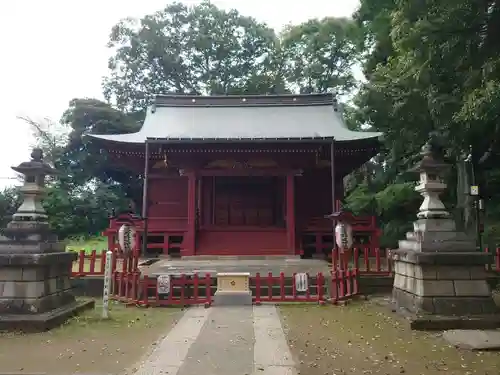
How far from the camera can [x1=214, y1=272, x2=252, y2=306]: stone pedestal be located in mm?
9008

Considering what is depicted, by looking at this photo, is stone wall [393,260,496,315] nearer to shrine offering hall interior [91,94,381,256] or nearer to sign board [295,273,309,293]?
sign board [295,273,309,293]

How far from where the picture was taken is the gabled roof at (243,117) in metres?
18.8

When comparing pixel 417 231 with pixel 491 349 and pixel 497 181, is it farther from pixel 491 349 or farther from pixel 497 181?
pixel 497 181

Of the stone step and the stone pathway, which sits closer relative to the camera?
the stone pathway

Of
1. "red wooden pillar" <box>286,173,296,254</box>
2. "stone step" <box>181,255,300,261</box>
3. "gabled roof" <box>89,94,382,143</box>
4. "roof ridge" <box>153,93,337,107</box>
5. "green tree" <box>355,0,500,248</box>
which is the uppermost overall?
"roof ridge" <box>153,93,337,107</box>

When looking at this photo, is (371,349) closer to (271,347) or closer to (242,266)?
(271,347)

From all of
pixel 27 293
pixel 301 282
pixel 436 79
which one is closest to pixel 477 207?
pixel 436 79

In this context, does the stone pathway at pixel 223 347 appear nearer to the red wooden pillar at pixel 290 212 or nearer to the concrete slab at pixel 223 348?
the concrete slab at pixel 223 348

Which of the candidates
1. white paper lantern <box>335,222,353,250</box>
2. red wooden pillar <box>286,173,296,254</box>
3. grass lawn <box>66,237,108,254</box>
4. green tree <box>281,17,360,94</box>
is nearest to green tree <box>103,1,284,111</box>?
green tree <box>281,17,360,94</box>

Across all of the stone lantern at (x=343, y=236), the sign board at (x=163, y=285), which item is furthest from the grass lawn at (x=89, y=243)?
the stone lantern at (x=343, y=236)

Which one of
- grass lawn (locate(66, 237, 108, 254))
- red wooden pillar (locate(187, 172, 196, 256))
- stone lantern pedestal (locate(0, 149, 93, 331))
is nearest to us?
stone lantern pedestal (locate(0, 149, 93, 331))

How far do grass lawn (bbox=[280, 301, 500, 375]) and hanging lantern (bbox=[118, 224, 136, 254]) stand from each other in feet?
13.9

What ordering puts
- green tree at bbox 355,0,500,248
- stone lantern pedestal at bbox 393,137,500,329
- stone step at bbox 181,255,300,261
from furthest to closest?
stone step at bbox 181,255,300,261
green tree at bbox 355,0,500,248
stone lantern pedestal at bbox 393,137,500,329

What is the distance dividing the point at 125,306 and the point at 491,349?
22.4ft
